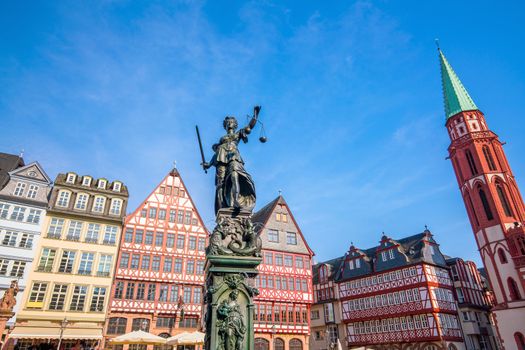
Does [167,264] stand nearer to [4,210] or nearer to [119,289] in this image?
[119,289]

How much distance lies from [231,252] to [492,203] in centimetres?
4144

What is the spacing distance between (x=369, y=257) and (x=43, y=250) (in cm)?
3577

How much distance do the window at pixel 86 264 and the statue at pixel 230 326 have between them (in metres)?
27.3

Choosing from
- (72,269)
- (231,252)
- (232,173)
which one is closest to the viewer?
(231,252)

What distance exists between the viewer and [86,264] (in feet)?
95.0

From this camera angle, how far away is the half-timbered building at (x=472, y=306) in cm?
3743

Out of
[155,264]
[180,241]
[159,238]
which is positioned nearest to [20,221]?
[159,238]

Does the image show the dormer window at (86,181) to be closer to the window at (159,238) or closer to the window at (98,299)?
the window at (159,238)

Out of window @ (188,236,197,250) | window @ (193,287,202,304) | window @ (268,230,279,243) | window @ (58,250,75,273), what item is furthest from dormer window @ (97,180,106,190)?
window @ (268,230,279,243)

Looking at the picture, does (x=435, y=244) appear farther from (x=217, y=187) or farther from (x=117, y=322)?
(x=217, y=187)

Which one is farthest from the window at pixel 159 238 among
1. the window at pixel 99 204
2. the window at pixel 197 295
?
the window at pixel 99 204

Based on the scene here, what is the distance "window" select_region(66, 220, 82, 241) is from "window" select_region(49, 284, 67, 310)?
3.82m

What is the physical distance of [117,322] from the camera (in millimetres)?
27906

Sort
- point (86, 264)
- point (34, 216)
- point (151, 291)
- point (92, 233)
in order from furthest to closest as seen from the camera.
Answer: point (92, 233) → point (151, 291) → point (86, 264) → point (34, 216)
